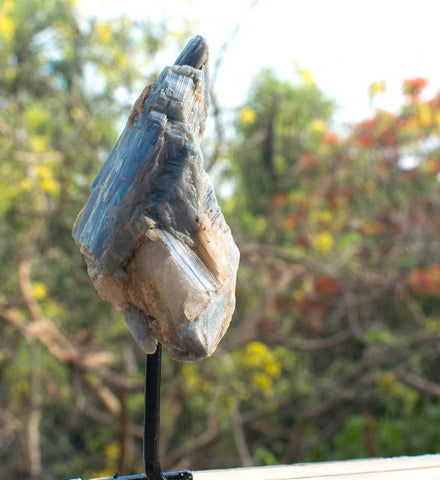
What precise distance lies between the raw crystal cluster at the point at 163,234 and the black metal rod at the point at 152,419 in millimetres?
133

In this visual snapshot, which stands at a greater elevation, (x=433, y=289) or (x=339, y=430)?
(x=433, y=289)

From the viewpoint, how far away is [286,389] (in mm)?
4250

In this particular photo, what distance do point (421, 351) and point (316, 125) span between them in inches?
71.7

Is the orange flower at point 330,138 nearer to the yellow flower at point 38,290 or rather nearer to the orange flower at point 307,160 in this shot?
the orange flower at point 307,160

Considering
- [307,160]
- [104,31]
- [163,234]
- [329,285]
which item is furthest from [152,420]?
[307,160]

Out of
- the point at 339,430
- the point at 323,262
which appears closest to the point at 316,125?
the point at 323,262

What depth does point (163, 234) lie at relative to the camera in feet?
4.28

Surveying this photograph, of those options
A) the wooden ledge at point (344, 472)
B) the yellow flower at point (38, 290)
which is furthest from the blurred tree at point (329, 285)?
the wooden ledge at point (344, 472)

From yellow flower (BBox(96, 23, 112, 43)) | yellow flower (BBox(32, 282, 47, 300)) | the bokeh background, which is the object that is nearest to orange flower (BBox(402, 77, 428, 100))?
the bokeh background

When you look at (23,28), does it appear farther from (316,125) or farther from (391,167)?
(391,167)

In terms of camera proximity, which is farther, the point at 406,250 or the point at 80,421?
the point at 80,421

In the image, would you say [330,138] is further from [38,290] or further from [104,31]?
[38,290]

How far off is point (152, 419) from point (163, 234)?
1.66ft

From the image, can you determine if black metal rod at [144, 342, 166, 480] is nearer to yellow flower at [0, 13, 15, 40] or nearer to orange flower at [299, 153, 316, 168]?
yellow flower at [0, 13, 15, 40]
